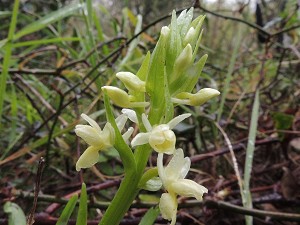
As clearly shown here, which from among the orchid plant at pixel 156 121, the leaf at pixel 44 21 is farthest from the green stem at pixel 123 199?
the leaf at pixel 44 21

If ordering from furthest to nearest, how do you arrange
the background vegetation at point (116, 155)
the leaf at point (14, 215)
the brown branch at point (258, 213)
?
the background vegetation at point (116, 155), the brown branch at point (258, 213), the leaf at point (14, 215)

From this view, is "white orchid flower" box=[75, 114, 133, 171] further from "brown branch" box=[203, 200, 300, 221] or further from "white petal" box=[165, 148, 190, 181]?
"brown branch" box=[203, 200, 300, 221]

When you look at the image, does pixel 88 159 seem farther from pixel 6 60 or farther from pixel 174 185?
pixel 6 60

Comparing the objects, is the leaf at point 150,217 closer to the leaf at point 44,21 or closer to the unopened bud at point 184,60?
the unopened bud at point 184,60

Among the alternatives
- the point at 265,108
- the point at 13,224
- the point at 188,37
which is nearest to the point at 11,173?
the point at 13,224

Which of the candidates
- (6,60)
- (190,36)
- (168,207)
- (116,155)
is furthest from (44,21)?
(168,207)

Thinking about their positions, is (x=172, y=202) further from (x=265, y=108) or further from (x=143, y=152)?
(x=265, y=108)
